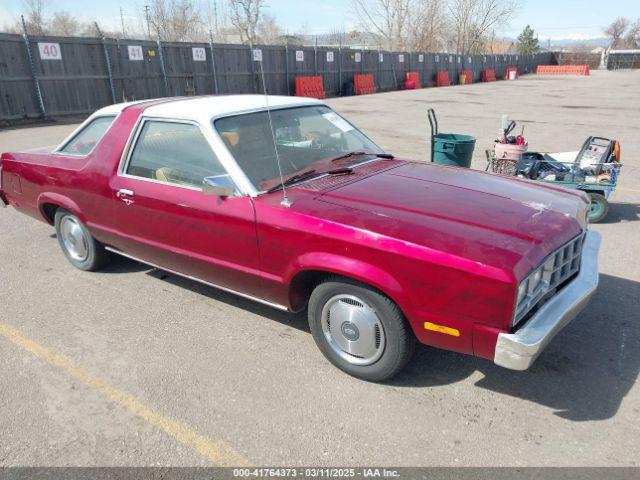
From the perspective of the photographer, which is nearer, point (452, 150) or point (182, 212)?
point (182, 212)

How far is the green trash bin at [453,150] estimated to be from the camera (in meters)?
6.05

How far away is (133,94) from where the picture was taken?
1764cm

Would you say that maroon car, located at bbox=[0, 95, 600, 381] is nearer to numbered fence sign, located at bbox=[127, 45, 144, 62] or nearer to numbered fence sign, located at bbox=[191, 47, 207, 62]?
numbered fence sign, located at bbox=[127, 45, 144, 62]

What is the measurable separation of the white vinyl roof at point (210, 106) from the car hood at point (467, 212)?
103 cm

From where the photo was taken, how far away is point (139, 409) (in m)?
2.83

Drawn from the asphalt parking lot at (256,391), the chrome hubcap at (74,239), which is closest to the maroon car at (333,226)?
the chrome hubcap at (74,239)

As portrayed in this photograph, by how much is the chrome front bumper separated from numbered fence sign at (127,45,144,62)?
58.8 ft

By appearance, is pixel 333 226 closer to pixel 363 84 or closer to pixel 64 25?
pixel 363 84

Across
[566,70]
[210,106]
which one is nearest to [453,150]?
[210,106]

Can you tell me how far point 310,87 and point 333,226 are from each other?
23.4m

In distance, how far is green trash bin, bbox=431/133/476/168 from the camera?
6.05 metres

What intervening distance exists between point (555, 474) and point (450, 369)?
35.9 inches

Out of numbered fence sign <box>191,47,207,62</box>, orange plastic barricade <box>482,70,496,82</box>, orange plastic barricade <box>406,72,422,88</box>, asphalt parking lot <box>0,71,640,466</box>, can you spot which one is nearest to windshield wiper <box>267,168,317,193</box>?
asphalt parking lot <box>0,71,640,466</box>

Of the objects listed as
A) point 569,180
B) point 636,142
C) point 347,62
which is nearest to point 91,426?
point 569,180
